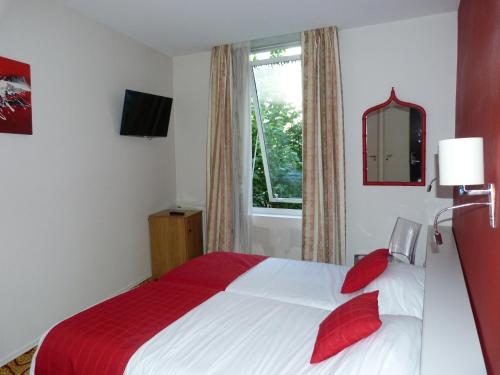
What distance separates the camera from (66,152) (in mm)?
3082

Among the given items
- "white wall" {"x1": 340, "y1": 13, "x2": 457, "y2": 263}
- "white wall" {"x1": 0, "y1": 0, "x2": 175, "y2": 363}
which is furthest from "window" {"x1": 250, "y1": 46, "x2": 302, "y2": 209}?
"white wall" {"x1": 0, "y1": 0, "x2": 175, "y2": 363}

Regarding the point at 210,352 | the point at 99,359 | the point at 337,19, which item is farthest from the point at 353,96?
the point at 99,359

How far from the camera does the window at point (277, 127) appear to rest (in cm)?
410

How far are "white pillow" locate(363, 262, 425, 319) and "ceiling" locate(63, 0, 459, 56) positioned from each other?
232 centimetres

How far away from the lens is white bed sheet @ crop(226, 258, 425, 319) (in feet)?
6.28

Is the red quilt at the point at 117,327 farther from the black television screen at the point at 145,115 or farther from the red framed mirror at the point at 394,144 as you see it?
the red framed mirror at the point at 394,144

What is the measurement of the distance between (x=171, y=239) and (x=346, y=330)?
284 centimetres

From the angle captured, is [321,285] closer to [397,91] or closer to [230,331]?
[230,331]

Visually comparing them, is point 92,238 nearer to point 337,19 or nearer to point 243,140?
point 243,140

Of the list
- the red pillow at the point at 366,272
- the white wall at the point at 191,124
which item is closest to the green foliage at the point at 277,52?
the white wall at the point at 191,124

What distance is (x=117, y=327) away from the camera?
1.90m

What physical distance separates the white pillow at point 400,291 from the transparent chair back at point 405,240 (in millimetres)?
573

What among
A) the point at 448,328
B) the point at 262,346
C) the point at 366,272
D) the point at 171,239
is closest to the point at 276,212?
the point at 171,239

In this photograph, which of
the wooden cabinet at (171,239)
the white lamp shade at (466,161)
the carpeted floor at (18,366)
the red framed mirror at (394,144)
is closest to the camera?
the white lamp shade at (466,161)
